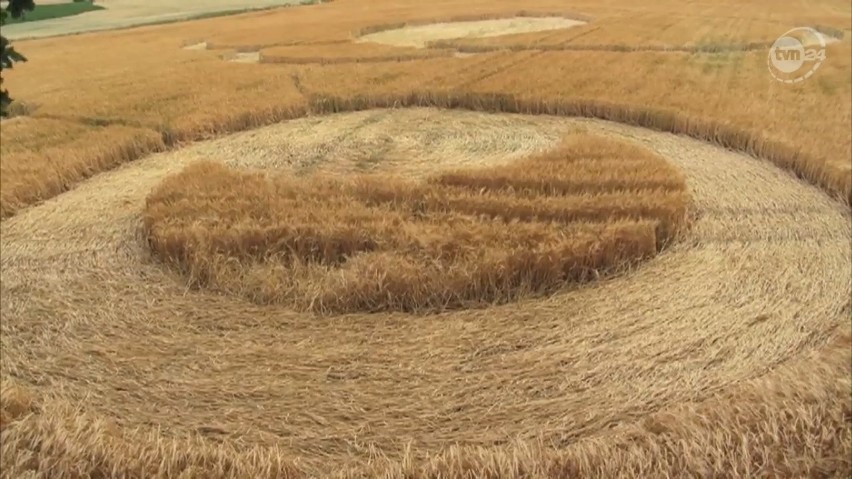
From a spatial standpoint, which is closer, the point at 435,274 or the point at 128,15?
the point at 435,274

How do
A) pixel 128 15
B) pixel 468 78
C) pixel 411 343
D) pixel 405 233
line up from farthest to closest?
1. pixel 468 78
2. pixel 128 15
3. pixel 405 233
4. pixel 411 343

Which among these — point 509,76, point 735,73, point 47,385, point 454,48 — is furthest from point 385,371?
point 454,48

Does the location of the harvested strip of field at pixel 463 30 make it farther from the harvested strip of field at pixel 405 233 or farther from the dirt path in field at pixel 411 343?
the dirt path in field at pixel 411 343

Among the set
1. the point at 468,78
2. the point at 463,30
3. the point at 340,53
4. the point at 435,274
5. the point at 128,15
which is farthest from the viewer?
the point at 463,30

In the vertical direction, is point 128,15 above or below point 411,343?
above

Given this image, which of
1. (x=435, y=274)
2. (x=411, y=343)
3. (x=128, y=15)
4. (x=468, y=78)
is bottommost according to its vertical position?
(x=411, y=343)

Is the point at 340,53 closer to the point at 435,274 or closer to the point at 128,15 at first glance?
the point at 128,15

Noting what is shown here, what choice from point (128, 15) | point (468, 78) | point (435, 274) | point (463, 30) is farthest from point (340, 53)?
point (435, 274)

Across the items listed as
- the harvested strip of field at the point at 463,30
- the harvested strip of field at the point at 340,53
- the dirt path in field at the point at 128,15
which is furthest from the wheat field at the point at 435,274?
the harvested strip of field at the point at 463,30
